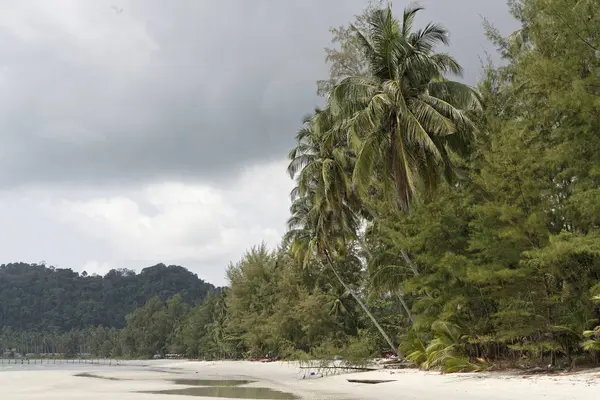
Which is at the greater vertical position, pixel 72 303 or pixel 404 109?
pixel 72 303

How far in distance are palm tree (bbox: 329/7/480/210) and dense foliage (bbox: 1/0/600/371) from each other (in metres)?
0.05

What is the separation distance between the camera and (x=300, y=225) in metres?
37.9

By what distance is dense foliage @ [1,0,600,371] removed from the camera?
15289 mm

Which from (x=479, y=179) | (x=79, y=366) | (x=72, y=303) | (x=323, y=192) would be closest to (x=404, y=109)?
(x=479, y=179)

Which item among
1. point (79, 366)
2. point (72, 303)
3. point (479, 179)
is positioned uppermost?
point (72, 303)

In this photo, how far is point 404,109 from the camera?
19.4 meters

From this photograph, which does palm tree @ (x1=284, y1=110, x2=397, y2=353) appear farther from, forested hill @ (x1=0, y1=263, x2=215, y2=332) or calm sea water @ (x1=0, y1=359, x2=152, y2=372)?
forested hill @ (x1=0, y1=263, x2=215, y2=332)

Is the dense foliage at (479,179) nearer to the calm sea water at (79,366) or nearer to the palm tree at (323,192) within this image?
the palm tree at (323,192)

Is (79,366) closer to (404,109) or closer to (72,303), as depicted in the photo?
(404,109)

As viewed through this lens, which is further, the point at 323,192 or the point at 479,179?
the point at 323,192

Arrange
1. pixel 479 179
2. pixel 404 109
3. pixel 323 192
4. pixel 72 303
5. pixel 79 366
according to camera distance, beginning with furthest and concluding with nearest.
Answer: pixel 72 303 < pixel 79 366 < pixel 323 192 < pixel 404 109 < pixel 479 179

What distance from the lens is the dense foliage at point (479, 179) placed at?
50.2ft

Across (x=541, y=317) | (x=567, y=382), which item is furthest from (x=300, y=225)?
(x=567, y=382)

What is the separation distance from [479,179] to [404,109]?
12.5 ft
